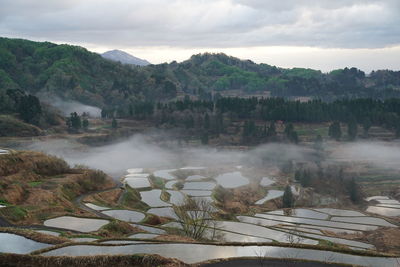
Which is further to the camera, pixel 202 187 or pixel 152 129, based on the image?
pixel 152 129

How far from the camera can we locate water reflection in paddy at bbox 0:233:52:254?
980 inches

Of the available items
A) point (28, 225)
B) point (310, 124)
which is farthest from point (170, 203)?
point (310, 124)

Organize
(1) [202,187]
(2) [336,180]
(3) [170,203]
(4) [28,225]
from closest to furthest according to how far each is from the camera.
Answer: (4) [28,225] → (3) [170,203] → (1) [202,187] → (2) [336,180]

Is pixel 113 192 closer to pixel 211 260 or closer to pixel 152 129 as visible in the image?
pixel 211 260

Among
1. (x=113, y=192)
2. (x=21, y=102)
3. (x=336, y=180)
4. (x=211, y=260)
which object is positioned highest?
(x=21, y=102)

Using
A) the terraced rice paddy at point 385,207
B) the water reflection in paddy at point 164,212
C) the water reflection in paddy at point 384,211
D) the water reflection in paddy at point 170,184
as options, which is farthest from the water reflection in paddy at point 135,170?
the water reflection in paddy at point 384,211

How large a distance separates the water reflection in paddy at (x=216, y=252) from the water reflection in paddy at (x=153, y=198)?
31.3 m

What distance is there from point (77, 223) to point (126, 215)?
993 cm

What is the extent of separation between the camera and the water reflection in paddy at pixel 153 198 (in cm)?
5788

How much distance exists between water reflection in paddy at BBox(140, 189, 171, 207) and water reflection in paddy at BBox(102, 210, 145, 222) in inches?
388

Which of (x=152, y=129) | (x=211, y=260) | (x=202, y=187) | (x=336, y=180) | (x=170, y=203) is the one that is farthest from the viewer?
(x=152, y=129)

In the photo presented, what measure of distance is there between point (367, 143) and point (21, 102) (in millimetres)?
115093

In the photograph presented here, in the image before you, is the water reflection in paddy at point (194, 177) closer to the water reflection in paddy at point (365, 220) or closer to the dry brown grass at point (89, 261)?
the water reflection in paddy at point (365, 220)

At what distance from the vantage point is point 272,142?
13925 centimetres
